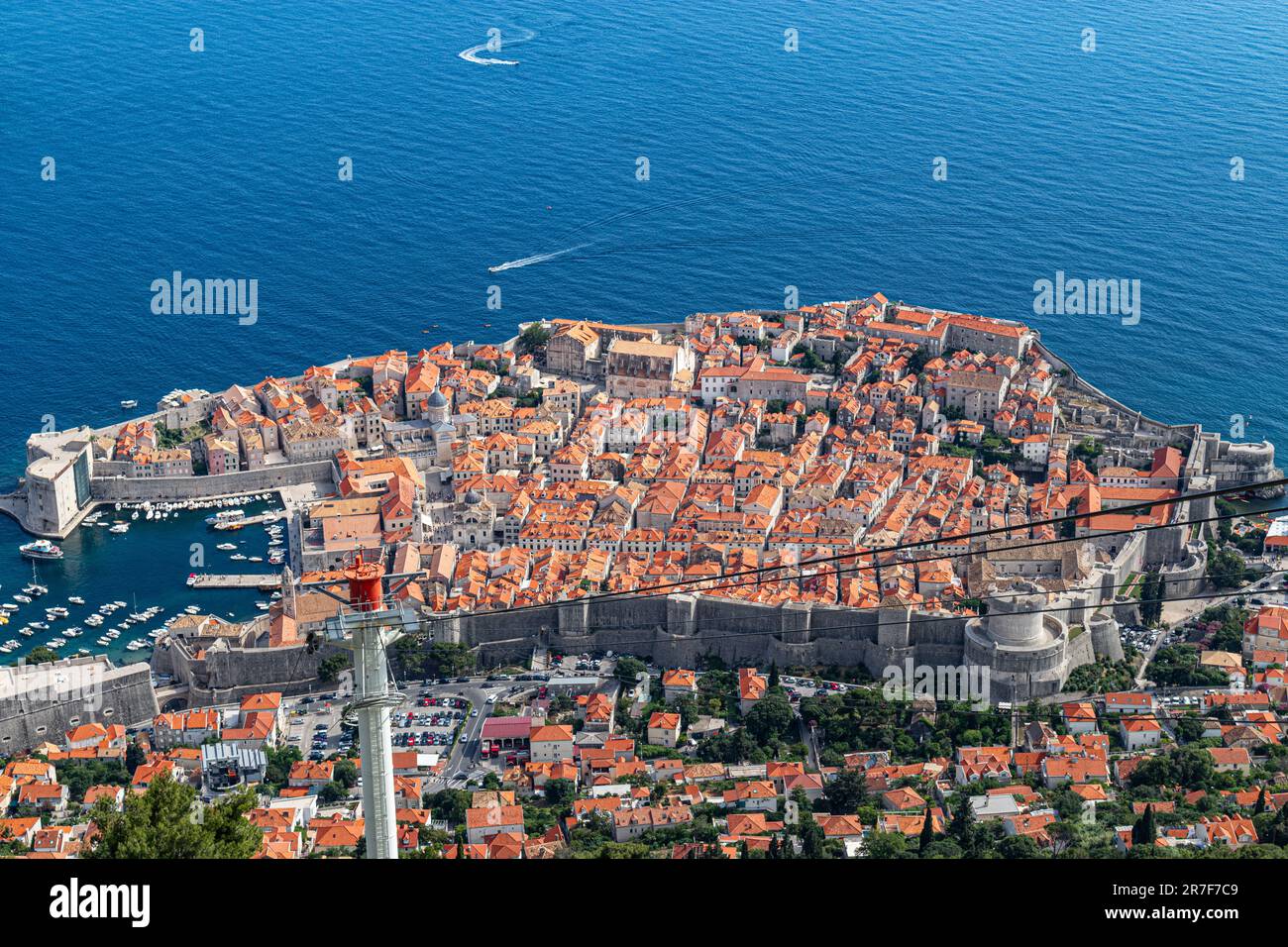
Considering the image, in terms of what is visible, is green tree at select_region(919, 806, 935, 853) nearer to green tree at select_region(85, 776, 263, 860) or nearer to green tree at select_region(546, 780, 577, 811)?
green tree at select_region(546, 780, 577, 811)

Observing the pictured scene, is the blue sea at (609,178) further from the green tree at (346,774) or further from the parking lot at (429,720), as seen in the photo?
the green tree at (346,774)

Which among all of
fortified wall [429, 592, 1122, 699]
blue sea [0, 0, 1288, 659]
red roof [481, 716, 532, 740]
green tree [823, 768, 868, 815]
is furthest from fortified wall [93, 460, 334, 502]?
green tree [823, 768, 868, 815]

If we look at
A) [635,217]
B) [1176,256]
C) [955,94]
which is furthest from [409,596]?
[955,94]

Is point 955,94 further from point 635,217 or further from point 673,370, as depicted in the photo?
point 673,370

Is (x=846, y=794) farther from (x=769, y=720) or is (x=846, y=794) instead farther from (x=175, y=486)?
(x=175, y=486)

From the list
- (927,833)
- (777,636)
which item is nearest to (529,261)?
(777,636)

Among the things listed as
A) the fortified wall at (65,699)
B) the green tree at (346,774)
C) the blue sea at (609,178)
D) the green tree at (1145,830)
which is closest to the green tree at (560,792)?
the green tree at (346,774)
